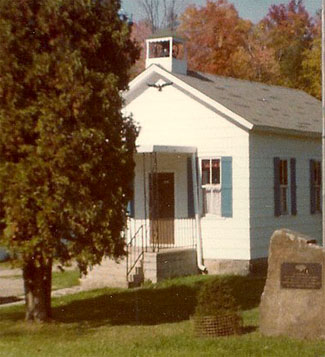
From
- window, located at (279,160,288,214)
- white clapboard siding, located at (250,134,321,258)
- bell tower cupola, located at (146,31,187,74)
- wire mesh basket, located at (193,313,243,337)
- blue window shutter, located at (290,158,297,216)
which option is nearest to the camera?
wire mesh basket, located at (193,313,243,337)

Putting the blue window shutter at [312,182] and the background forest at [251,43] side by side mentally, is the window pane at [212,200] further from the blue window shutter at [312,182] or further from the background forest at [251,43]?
the background forest at [251,43]

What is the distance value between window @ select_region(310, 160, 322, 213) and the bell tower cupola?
4.74 meters

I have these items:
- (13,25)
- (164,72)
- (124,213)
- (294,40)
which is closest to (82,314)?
(124,213)

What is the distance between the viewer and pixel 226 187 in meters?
21.0

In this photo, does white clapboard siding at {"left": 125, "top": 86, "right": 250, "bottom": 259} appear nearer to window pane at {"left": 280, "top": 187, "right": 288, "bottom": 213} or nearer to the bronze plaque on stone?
window pane at {"left": 280, "top": 187, "right": 288, "bottom": 213}

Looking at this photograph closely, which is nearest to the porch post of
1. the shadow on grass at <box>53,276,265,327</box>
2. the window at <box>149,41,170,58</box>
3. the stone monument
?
the shadow on grass at <box>53,276,265,327</box>

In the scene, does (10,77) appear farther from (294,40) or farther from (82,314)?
(294,40)

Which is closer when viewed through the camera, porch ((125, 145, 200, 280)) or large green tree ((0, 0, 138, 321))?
large green tree ((0, 0, 138, 321))

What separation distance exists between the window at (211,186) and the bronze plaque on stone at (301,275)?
31.3ft

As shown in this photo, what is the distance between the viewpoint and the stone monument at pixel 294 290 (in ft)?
38.2

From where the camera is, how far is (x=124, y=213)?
1328 centimetres

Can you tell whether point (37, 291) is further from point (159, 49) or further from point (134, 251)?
point (159, 49)

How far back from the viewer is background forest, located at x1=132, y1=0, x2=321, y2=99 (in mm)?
40562

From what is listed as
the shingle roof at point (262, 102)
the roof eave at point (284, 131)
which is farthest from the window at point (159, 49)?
the roof eave at point (284, 131)
